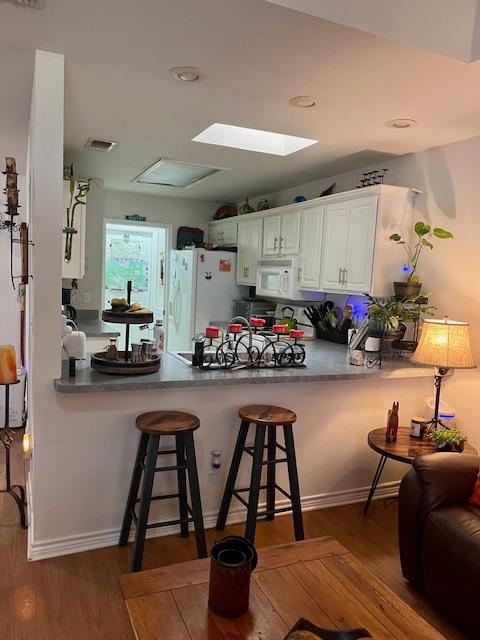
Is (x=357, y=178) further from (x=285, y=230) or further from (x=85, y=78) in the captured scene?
(x=85, y=78)

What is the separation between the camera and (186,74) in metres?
2.25

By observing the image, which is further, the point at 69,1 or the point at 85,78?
the point at 85,78

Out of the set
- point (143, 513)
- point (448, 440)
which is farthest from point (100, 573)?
point (448, 440)

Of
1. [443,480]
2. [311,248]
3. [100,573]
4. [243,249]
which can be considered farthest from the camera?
[243,249]

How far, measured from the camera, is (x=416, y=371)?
10.2ft

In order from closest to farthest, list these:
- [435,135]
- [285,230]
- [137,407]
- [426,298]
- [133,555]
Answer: [133,555], [137,407], [435,135], [426,298], [285,230]

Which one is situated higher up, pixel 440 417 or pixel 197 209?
pixel 197 209

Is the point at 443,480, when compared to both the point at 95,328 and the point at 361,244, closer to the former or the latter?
the point at 361,244

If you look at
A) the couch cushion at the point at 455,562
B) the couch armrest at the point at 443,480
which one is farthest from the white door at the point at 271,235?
the couch cushion at the point at 455,562

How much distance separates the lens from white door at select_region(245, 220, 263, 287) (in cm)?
491

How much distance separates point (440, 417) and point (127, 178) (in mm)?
3661

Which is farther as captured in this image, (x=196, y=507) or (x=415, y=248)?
(x=415, y=248)

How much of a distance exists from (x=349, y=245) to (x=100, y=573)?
105 inches

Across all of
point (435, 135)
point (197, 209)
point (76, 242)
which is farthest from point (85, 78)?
point (197, 209)
